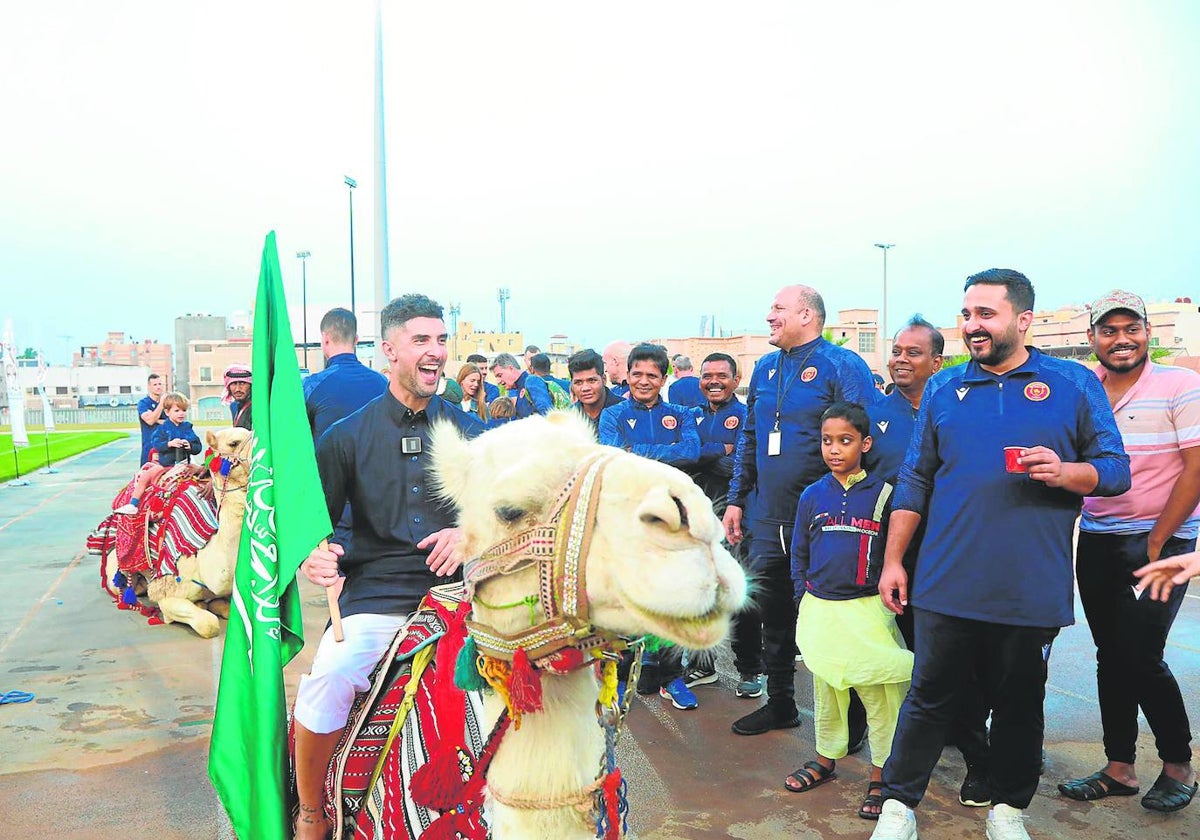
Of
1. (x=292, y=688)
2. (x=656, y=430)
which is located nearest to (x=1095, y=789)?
(x=656, y=430)

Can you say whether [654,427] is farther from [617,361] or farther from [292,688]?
[617,361]

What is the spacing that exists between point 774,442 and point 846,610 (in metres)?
1.18

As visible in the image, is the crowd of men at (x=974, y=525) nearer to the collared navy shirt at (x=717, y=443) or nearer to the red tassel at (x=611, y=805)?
the red tassel at (x=611, y=805)

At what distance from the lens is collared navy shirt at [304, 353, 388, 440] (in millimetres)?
4910

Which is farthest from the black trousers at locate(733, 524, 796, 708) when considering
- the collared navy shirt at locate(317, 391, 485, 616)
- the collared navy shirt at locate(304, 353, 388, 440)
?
the collared navy shirt at locate(317, 391, 485, 616)

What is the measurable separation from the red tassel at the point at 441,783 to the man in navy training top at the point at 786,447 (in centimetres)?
342

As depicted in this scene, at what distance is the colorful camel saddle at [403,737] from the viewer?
1985 millimetres

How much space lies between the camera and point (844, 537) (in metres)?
4.54

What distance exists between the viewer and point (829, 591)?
4.54 meters

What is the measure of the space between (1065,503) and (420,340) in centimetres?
258

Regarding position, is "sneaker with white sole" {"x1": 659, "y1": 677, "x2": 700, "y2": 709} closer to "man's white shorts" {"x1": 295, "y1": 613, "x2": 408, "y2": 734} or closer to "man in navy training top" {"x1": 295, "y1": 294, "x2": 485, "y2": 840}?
"man in navy training top" {"x1": 295, "y1": 294, "x2": 485, "y2": 840}

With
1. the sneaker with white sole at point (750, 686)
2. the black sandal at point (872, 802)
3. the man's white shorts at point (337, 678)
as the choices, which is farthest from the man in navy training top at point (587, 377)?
the man's white shorts at point (337, 678)

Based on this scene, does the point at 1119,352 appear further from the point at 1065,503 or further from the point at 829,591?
the point at 829,591

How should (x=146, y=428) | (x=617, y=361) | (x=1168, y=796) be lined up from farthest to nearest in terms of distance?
(x=146, y=428) → (x=617, y=361) → (x=1168, y=796)
